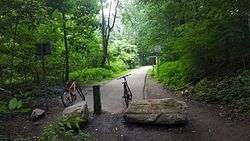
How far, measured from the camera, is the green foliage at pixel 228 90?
42.1 ft

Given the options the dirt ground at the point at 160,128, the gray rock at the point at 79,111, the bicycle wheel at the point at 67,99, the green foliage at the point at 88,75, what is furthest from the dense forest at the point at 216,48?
the green foliage at the point at 88,75

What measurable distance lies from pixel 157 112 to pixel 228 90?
12.8 ft

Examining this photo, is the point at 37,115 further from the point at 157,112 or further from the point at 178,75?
the point at 178,75

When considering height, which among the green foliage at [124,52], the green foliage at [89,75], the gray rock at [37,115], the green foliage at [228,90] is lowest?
the gray rock at [37,115]

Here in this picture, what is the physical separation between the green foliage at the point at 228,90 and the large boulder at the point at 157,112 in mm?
2180

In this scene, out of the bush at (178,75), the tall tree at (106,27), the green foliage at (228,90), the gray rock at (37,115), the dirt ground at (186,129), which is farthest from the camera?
the tall tree at (106,27)

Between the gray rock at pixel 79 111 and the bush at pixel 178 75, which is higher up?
the bush at pixel 178 75

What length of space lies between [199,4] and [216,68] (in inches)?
186

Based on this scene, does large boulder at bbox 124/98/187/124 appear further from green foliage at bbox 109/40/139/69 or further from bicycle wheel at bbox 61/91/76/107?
green foliage at bbox 109/40/139/69

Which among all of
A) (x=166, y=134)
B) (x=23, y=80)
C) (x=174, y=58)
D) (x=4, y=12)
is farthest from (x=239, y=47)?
(x=174, y=58)

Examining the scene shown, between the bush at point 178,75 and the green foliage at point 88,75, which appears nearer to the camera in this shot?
the bush at point 178,75

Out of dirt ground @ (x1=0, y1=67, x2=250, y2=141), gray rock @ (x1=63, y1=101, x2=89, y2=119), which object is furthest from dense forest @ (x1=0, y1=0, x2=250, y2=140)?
gray rock @ (x1=63, y1=101, x2=89, y2=119)

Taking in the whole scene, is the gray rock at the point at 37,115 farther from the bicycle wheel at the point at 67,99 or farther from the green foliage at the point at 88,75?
the green foliage at the point at 88,75

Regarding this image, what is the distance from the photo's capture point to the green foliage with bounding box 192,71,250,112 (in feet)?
42.1
